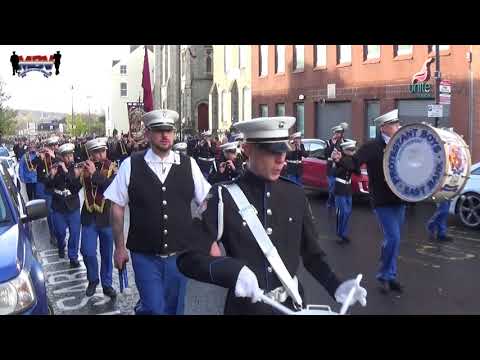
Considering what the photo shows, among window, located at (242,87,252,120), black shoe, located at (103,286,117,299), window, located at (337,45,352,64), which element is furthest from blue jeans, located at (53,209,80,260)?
window, located at (242,87,252,120)

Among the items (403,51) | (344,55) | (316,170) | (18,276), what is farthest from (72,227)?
(344,55)

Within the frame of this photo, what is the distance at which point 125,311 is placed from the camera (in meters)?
6.40

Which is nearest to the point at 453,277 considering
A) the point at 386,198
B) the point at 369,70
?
the point at 386,198

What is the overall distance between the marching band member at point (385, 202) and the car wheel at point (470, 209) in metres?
4.93

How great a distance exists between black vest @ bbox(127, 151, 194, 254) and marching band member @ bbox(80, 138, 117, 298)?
213 cm

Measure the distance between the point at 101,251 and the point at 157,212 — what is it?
2.58 m

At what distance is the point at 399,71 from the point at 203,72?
3473 cm

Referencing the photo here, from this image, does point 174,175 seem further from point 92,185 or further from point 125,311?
point 92,185

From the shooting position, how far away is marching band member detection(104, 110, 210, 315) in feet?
16.0

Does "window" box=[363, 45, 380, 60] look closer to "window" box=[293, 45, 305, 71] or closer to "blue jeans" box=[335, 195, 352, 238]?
"window" box=[293, 45, 305, 71]

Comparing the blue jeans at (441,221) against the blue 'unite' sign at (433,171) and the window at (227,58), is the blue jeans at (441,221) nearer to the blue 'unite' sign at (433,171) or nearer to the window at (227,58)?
the blue 'unite' sign at (433,171)

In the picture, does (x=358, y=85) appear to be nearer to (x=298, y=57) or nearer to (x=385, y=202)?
(x=298, y=57)

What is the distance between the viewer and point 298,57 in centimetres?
3166
